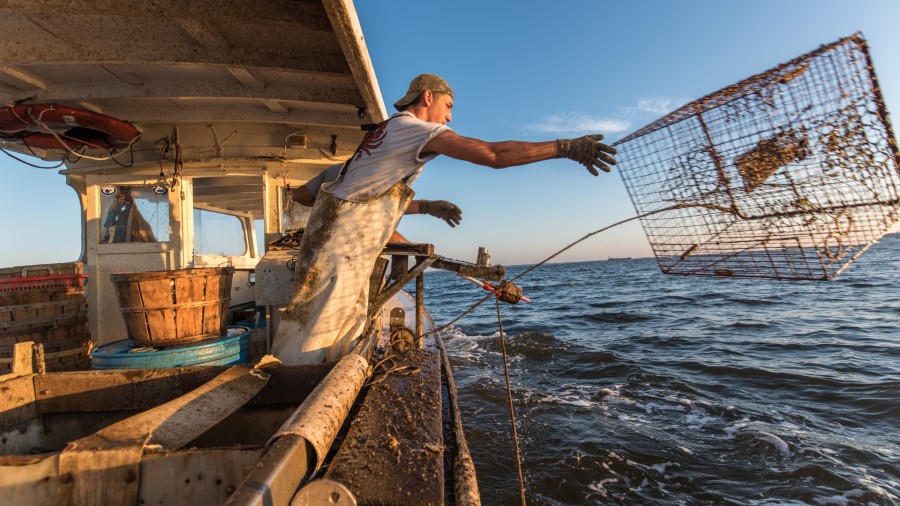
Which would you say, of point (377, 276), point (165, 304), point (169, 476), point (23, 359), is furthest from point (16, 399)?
point (377, 276)

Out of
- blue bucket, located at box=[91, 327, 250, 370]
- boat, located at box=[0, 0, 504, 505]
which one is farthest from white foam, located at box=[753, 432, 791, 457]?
blue bucket, located at box=[91, 327, 250, 370]

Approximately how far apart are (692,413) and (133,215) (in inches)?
305

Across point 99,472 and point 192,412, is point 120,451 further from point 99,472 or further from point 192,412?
point 192,412

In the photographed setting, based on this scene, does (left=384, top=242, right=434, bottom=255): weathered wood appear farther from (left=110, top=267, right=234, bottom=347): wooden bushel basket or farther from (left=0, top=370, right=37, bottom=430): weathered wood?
(left=0, top=370, right=37, bottom=430): weathered wood

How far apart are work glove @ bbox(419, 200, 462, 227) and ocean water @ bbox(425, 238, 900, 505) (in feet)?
7.99

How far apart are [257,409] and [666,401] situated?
5732mm

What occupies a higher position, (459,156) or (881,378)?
(459,156)

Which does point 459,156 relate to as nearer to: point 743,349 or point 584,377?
point 584,377

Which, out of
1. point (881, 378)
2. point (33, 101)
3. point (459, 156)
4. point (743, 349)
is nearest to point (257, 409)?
point (459, 156)

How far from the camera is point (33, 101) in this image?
4234mm

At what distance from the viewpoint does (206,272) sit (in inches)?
134

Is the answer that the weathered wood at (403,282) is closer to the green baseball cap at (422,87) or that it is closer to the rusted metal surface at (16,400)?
the green baseball cap at (422,87)

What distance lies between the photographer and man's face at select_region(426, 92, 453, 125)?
299cm

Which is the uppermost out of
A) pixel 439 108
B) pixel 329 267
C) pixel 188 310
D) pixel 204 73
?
pixel 204 73
